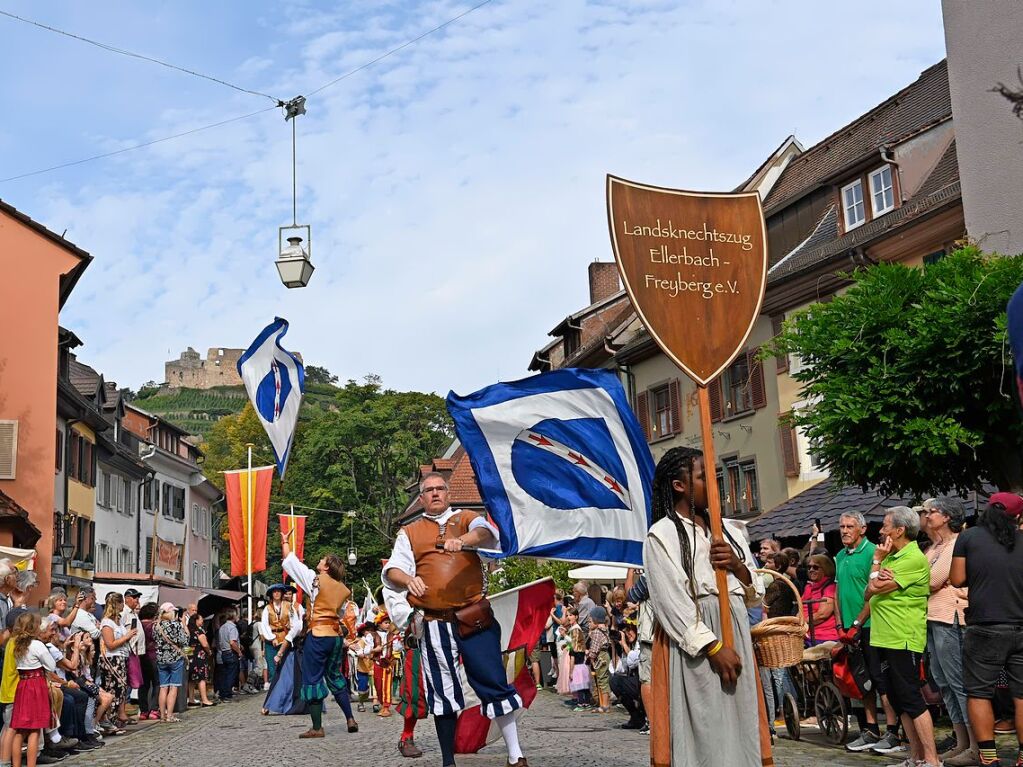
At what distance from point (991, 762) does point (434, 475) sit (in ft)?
13.8

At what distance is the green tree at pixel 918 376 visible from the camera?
15.3 m

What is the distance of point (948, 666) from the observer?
992 centimetres

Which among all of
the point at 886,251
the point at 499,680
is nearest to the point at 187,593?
the point at 886,251

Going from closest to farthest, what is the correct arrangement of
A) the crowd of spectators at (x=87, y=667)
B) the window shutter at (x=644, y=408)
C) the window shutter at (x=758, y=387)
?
the crowd of spectators at (x=87, y=667), the window shutter at (x=758, y=387), the window shutter at (x=644, y=408)

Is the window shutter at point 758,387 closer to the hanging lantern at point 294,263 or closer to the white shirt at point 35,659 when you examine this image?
the hanging lantern at point 294,263

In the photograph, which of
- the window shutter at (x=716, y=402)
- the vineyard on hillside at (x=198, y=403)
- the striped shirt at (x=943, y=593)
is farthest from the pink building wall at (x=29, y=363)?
the vineyard on hillside at (x=198, y=403)

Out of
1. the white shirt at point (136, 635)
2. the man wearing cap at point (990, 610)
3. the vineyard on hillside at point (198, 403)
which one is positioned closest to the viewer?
the man wearing cap at point (990, 610)

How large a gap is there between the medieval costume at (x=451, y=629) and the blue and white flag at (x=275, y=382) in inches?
290

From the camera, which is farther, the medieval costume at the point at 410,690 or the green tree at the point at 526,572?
the green tree at the point at 526,572

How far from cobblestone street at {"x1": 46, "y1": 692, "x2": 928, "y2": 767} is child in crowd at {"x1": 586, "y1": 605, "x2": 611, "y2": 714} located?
2.03ft

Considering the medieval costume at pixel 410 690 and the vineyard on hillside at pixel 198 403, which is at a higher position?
the vineyard on hillside at pixel 198 403

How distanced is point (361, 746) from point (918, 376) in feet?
25.7

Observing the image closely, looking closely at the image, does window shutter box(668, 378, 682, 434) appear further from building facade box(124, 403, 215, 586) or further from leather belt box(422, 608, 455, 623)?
leather belt box(422, 608, 455, 623)

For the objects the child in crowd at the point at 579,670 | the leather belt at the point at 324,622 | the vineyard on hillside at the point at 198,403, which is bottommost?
the child in crowd at the point at 579,670
